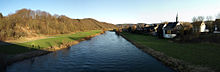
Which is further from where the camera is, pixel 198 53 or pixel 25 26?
pixel 25 26

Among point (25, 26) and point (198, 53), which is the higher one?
point (25, 26)

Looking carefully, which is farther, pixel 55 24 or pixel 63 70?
pixel 55 24

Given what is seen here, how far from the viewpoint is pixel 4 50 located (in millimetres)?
24078

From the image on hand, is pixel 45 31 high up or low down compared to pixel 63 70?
up

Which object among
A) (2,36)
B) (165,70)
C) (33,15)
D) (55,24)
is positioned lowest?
(165,70)

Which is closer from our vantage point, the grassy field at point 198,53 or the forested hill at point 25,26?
the grassy field at point 198,53

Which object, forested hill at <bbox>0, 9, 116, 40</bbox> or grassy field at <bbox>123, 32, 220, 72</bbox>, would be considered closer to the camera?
grassy field at <bbox>123, 32, 220, 72</bbox>

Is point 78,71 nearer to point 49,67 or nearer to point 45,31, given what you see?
point 49,67

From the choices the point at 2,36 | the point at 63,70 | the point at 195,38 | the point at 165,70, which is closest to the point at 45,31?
the point at 2,36

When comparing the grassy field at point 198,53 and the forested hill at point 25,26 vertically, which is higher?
the forested hill at point 25,26

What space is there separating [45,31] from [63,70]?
54418 millimetres

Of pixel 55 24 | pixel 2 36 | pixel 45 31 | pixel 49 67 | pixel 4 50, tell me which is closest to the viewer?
pixel 49 67

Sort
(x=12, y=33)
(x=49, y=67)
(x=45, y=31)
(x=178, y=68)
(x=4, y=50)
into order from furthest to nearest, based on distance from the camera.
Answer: (x=45, y=31), (x=12, y=33), (x=4, y=50), (x=49, y=67), (x=178, y=68)

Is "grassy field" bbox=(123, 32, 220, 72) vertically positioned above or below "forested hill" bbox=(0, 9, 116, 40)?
below
